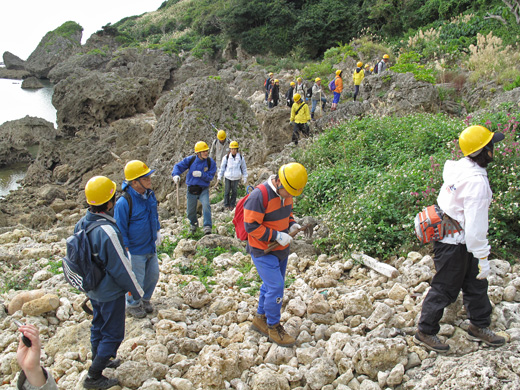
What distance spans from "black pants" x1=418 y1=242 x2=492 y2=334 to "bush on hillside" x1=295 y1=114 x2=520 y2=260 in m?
1.76

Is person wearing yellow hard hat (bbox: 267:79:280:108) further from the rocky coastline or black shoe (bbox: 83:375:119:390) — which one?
black shoe (bbox: 83:375:119:390)

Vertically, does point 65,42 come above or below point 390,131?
above

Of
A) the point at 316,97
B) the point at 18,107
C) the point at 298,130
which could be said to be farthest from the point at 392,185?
the point at 18,107

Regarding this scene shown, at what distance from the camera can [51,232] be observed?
9070mm

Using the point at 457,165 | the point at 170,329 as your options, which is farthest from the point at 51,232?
the point at 457,165

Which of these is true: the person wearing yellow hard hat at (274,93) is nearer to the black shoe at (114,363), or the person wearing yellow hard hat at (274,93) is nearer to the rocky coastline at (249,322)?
the rocky coastline at (249,322)

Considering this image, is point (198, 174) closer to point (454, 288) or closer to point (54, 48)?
point (454, 288)

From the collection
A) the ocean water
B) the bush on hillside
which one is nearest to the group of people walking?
the bush on hillside

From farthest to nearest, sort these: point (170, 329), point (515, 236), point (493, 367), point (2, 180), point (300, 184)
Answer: point (2, 180), point (515, 236), point (170, 329), point (300, 184), point (493, 367)

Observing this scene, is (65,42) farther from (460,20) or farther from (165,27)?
(460,20)

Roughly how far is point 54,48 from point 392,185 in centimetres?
6300

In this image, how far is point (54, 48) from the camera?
5553cm

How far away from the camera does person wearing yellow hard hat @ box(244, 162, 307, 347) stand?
11.6 ft

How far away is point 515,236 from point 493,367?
103 inches
